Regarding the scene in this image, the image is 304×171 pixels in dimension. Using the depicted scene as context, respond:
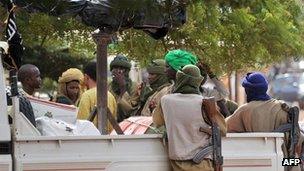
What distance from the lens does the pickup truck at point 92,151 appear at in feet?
15.3

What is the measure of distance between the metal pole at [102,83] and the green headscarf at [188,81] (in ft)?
2.99

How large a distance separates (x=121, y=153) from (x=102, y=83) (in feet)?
4.32

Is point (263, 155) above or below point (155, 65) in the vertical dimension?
below

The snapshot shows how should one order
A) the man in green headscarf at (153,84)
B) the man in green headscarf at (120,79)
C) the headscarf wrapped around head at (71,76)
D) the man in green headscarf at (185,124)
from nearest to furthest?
the man in green headscarf at (185,124) < the man in green headscarf at (153,84) < the headscarf wrapped around head at (71,76) < the man in green headscarf at (120,79)

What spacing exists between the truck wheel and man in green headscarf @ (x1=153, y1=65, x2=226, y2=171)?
2.67 ft

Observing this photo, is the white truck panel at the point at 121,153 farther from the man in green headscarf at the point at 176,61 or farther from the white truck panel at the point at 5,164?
the man in green headscarf at the point at 176,61

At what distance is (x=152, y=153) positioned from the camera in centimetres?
497

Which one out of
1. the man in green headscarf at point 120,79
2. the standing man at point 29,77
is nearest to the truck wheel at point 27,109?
the standing man at point 29,77

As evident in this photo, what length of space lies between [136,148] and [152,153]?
0.12 m

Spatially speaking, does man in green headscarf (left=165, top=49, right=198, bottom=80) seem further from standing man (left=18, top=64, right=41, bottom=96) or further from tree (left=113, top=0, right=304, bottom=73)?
tree (left=113, top=0, right=304, bottom=73)

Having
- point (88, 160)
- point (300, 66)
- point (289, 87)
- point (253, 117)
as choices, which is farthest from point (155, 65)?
point (300, 66)

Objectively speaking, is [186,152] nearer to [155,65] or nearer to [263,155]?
[263,155]

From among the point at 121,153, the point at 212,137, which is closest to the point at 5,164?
the point at 121,153

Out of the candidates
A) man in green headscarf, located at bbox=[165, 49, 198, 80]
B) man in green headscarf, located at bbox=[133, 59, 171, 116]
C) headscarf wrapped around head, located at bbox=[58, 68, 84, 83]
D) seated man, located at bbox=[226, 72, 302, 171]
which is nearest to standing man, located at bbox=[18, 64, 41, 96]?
headscarf wrapped around head, located at bbox=[58, 68, 84, 83]
